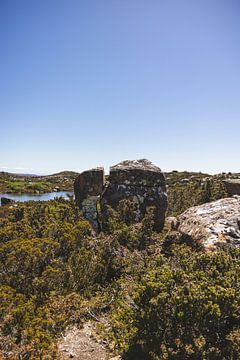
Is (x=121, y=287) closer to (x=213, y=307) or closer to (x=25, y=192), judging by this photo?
(x=213, y=307)

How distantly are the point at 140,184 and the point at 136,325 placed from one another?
25.5 feet

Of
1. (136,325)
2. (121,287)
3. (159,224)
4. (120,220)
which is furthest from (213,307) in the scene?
(159,224)

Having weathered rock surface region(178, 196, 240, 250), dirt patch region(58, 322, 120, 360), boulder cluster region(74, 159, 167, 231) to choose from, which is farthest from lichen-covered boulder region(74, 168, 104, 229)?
dirt patch region(58, 322, 120, 360)

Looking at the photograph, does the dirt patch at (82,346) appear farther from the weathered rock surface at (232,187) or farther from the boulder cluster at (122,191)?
the weathered rock surface at (232,187)

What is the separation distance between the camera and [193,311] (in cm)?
394

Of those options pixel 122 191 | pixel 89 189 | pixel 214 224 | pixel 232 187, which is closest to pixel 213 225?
pixel 214 224

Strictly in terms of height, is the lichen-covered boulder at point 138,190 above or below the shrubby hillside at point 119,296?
above

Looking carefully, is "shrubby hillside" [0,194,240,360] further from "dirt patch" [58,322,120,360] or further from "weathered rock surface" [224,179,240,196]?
"weathered rock surface" [224,179,240,196]

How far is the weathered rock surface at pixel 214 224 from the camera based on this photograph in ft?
22.7

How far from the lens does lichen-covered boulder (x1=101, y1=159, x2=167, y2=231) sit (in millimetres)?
11398

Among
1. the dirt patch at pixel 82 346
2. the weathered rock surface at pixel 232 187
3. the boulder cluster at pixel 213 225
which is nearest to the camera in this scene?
the dirt patch at pixel 82 346

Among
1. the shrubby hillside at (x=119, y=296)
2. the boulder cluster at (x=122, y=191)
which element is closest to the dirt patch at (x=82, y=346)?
the shrubby hillside at (x=119, y=296)

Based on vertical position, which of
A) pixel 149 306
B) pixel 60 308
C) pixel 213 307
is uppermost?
pixel 213 307

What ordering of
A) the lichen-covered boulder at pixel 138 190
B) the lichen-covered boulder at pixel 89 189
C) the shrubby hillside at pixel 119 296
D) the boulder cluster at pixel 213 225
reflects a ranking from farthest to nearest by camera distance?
the lichen-covered boulder at pixel 89 189 → the lichen-covered boulder at pixel 138 190 → the boulder cluster at pixel 213 225 → the shrubby hillside at pixel 119 296
